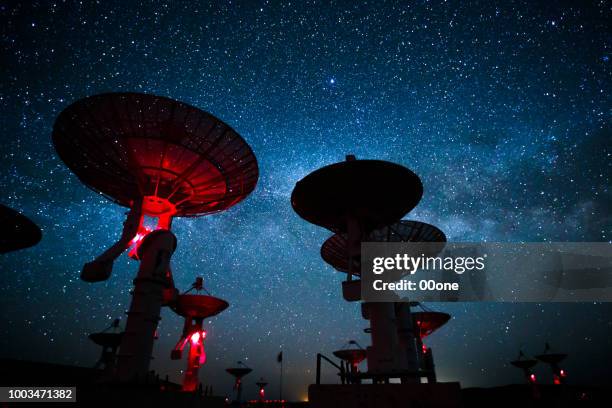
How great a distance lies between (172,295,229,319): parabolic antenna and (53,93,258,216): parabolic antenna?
1433cm

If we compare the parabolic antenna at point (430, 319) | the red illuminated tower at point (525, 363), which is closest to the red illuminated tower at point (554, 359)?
the red illuminated tower at point (525, 363)

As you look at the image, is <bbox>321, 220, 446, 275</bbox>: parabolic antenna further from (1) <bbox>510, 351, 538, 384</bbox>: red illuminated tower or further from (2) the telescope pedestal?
(1) <bbox>510, 351, 538, 384</bbox>: red illuminated tower

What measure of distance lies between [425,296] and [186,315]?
24.8m

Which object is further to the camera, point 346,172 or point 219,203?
point 219,203

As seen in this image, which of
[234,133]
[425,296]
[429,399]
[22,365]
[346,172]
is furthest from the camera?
[22,365]

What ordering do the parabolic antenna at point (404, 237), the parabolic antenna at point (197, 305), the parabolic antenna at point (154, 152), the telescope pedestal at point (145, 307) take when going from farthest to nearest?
the parabolic antenna at point (197, 305) < the parabolic antenna at point (404, 237) < the parabolic antenna at point (154, 152) < the telescope pedestal at point (145, 307)

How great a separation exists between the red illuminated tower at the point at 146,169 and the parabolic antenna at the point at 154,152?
0.18 ft

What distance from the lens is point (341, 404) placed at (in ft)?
45.3

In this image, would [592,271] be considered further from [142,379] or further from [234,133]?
[142,379]

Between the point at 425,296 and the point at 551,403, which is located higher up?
the point at 425,296

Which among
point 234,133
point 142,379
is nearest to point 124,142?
point 234,133

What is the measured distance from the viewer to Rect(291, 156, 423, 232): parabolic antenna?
63.1 ft

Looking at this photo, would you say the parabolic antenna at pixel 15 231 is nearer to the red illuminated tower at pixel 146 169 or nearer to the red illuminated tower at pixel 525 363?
the red illuminated tower at pixel 146 169

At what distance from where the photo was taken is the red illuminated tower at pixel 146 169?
59.9ft
